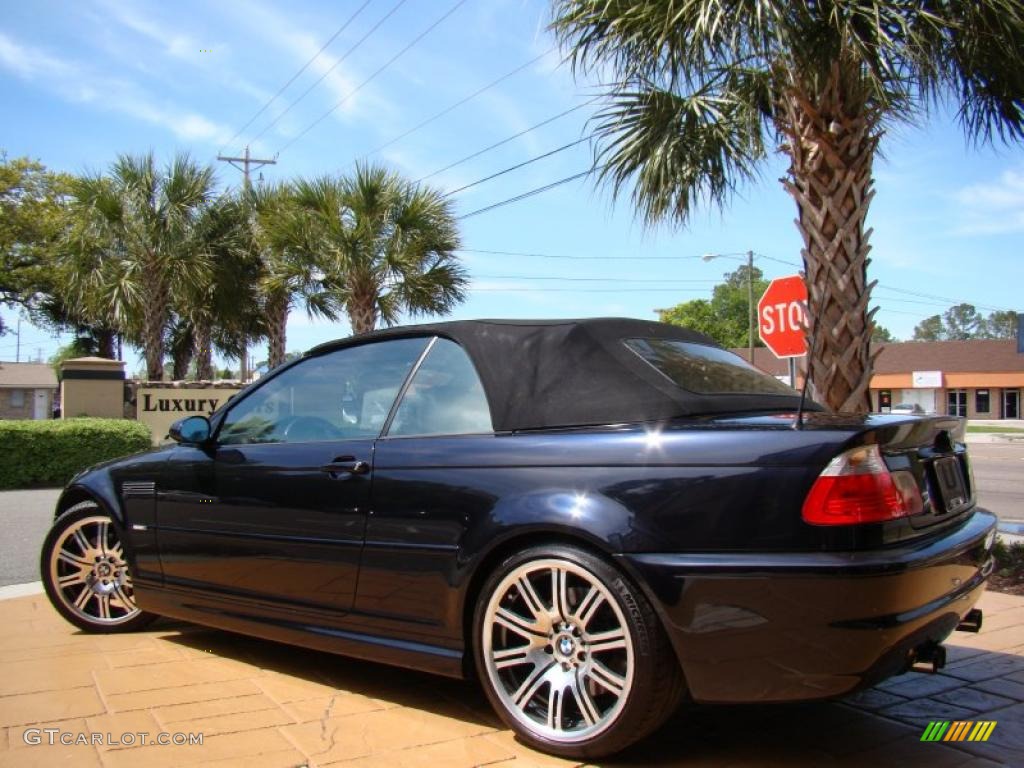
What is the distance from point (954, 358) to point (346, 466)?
175 ft

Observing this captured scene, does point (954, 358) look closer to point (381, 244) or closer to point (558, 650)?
point (381, 244)

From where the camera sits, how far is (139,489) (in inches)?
163

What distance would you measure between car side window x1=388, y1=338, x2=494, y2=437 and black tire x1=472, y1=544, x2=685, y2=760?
623mm

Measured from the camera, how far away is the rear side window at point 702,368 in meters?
3.17

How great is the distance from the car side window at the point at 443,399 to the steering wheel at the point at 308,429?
37cm

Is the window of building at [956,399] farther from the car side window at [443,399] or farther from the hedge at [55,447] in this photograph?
the car side window at [443,399]

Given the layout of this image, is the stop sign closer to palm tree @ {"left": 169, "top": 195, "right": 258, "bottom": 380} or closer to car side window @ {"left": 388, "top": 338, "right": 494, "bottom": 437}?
car side window @ {"left": 388, "top": 338, "right": 494, "bottom": 437}

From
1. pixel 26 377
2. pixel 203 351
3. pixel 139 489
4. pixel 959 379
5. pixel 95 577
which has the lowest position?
pixel 95 577

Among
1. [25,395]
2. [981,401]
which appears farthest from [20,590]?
[25,395]

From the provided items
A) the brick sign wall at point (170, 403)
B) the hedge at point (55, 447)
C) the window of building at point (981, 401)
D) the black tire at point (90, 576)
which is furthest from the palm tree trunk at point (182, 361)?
the window of building at point (981, 401)

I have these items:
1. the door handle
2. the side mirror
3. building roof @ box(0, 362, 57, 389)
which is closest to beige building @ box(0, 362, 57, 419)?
building roof @ box(0, 362, 57, 389)

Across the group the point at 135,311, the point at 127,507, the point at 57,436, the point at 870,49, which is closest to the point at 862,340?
the point at 870,49

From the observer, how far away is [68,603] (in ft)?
14.3

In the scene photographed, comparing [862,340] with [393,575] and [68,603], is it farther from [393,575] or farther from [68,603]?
[68,603]
